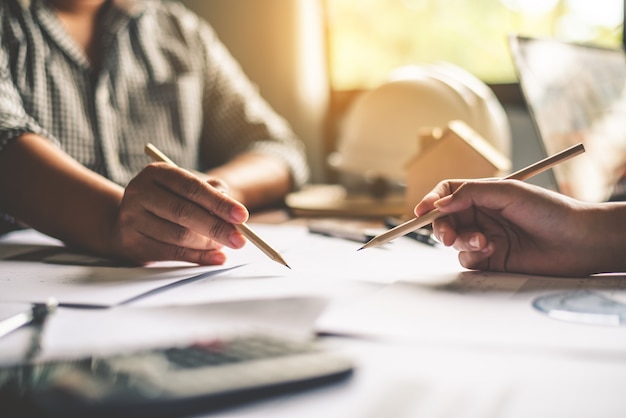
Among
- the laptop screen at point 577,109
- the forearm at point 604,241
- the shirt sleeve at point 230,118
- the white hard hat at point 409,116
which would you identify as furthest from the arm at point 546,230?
the shirt sleeve at point 230,118

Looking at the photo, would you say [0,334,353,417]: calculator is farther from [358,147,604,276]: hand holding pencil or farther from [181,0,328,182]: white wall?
[181,0,328,182]: white wall

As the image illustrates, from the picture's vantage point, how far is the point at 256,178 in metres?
1.14

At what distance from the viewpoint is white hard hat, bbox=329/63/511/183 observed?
1.09 m

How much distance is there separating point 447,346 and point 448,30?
1395 millimetres

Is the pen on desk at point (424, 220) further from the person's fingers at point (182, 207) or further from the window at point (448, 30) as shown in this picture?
the window at point (448, 30)

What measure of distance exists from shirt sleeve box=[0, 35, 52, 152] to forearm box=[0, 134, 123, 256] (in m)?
0.01

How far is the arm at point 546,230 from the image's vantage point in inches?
23.3

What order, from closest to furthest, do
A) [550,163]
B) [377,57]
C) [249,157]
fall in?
[550,163], [249,157], [377,57]

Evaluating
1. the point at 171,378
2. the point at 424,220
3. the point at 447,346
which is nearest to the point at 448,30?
the point at 424,220

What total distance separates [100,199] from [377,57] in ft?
3.81

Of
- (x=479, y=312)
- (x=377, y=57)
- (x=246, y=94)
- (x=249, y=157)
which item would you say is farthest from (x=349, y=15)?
(x=479, y=312)

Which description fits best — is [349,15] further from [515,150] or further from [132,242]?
[132,242]

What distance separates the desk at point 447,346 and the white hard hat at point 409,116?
0.51 meters

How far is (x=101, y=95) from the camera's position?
1.10 metres
